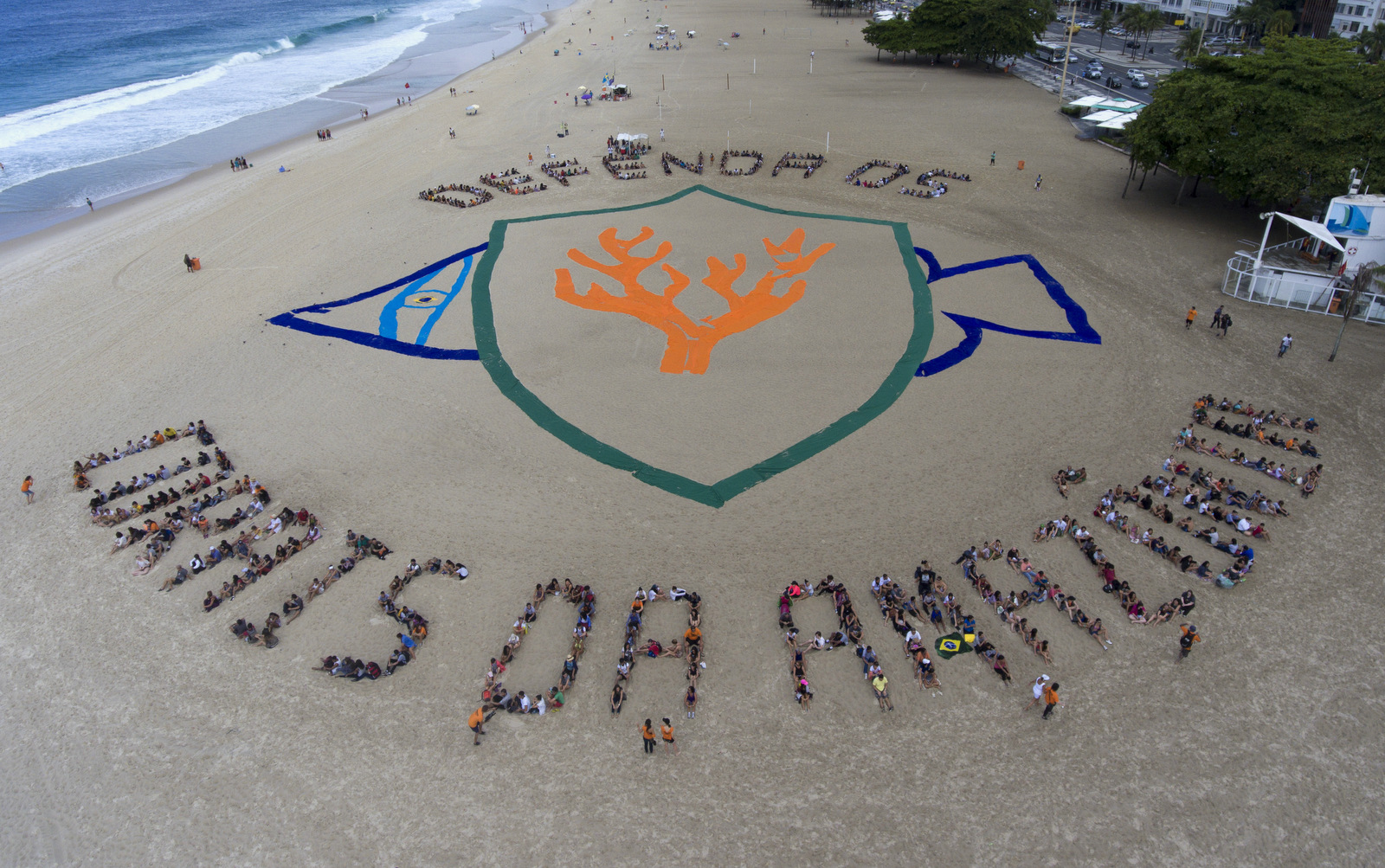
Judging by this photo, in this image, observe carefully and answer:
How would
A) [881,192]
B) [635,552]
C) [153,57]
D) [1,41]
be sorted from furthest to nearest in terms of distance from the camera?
1. [1,41]
2. [153,57]
3. [881,192]
4. [635,552]

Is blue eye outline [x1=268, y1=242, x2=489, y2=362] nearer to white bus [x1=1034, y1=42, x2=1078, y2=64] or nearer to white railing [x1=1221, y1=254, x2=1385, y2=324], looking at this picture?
white railing [x1=1221, y1=254, x2=1385, y2=324]


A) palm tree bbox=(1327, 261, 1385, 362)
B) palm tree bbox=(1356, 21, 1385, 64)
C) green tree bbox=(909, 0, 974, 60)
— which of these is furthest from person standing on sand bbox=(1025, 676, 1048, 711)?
green tree bbox=(909, 0, 974, 60)

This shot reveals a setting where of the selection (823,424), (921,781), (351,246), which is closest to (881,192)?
(823,424)

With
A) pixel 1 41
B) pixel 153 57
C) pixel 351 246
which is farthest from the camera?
pixel 1 41

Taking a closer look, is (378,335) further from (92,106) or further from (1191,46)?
(1191,46)

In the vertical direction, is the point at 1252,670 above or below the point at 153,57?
below

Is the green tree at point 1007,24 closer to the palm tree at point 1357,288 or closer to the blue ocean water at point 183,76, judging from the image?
the palm tree at point 1357,288

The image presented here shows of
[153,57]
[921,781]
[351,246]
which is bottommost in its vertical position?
[921,781]

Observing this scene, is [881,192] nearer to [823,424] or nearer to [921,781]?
[823,424]
